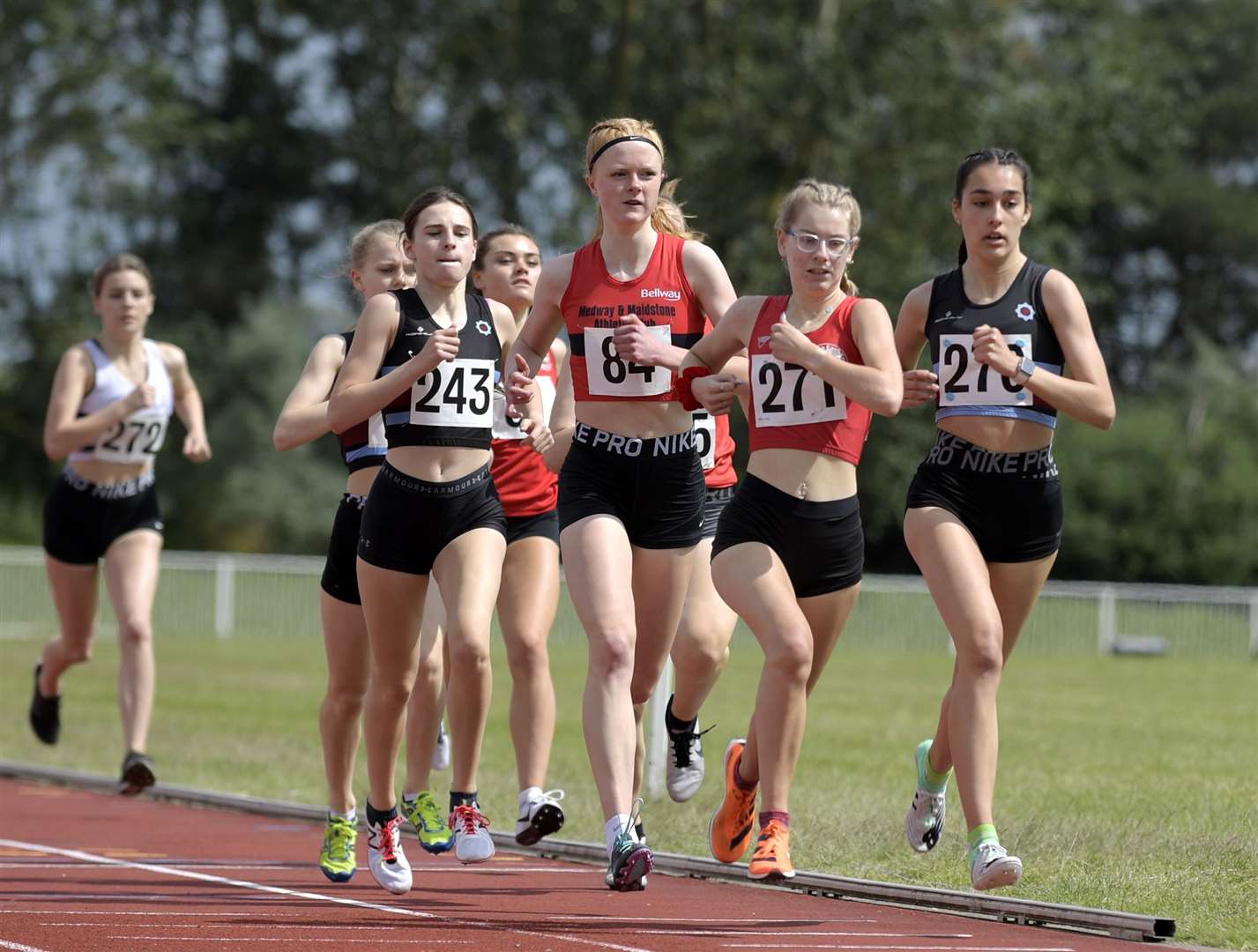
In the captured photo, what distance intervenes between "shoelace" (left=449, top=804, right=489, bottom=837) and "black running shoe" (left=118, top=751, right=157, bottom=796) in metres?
3.53

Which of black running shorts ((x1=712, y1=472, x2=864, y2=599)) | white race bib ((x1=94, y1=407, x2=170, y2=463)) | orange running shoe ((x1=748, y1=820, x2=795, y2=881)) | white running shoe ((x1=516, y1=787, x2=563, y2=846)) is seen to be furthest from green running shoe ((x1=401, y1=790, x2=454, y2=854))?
white race bib ((x1=94, y1=407, x2=170, y2=463))

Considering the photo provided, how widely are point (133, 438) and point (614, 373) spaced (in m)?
5.02

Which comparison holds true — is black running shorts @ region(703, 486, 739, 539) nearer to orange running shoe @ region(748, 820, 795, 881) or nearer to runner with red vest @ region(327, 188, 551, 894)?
runner with red vest @ region(327, 188, 551, 894)

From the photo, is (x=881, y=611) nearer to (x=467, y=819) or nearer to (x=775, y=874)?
(x=467, y=819)

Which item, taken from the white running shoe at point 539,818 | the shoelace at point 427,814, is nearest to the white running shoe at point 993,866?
the white running shoe at point 539,818

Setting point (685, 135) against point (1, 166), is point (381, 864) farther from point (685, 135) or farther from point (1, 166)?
point (1, 166)

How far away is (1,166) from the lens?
41031mm

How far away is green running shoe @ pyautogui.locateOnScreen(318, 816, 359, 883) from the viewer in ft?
24.9

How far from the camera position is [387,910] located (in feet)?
23.0

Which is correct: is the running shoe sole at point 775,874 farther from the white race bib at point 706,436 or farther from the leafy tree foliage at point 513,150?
Result: the leafy tree foliage at point 513,150

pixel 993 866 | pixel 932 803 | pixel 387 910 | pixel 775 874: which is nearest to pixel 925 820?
pixel 932 803

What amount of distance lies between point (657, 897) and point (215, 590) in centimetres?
2557

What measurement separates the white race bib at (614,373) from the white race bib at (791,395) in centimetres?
36

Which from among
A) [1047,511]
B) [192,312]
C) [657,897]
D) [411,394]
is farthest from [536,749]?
[192,312]
